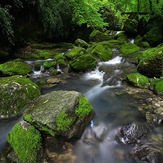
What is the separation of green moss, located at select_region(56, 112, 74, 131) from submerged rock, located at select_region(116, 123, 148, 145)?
1.26m

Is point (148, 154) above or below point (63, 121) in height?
below

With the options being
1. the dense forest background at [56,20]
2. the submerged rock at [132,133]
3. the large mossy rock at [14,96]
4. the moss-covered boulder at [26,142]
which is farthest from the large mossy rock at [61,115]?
the dense forest background at [56,20]

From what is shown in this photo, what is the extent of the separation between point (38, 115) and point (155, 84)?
15.0ft

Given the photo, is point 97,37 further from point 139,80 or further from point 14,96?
point 14,96

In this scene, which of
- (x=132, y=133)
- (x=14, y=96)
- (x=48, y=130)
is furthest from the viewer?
(x=14, y=96)

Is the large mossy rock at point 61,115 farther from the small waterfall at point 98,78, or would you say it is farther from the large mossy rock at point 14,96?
the small waterfall at point 98,78

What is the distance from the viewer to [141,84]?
16.5 feet

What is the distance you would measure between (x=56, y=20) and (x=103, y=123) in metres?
11.4

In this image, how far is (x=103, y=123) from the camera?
328 cm

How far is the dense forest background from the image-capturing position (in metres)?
8.13

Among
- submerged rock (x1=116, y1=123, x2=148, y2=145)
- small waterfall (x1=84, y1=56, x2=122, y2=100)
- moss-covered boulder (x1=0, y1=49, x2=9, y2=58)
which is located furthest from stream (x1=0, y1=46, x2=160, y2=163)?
moss-covered boulder (x1=0, y1=49, x2=9, y2=58)

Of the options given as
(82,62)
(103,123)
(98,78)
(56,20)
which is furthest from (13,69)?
(56,20)

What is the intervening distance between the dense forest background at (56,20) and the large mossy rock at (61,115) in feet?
Answer: 20.5

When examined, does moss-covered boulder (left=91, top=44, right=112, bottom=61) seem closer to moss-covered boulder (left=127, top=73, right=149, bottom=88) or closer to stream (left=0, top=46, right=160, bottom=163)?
stream (left=0, top=46, right=160, bottom=163)
